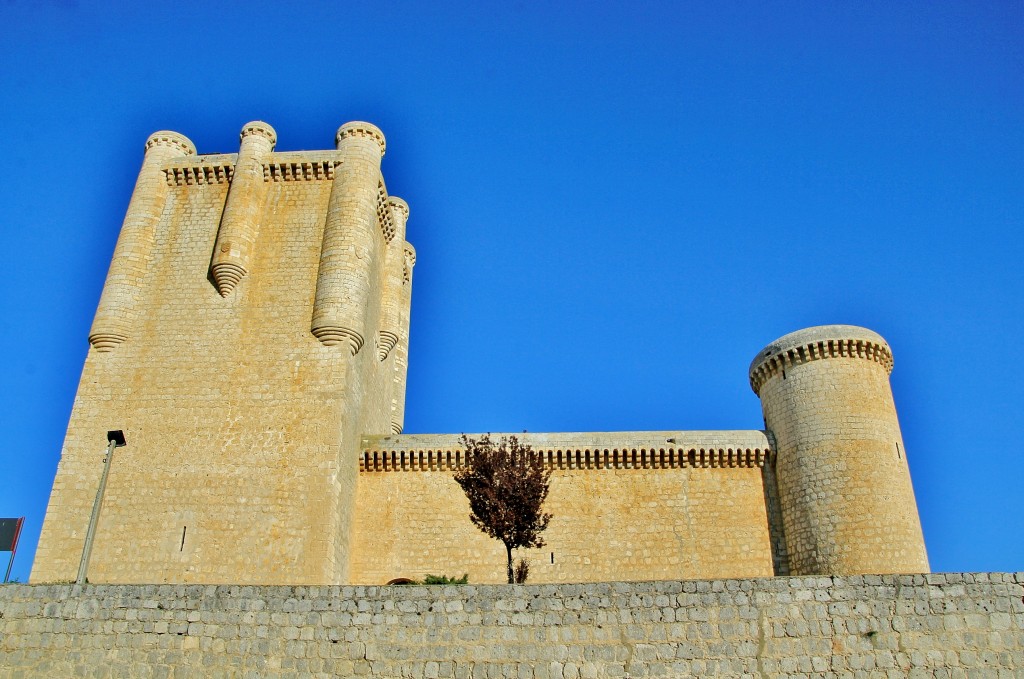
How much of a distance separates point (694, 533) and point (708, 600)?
29.1ft

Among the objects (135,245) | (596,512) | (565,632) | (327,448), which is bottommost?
(565,632)

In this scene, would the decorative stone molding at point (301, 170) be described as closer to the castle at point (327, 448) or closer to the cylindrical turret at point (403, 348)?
the castle at point (327, 448)

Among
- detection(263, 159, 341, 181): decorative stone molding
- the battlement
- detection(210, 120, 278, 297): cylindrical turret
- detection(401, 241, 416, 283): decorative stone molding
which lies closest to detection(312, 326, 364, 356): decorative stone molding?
detection(210, 120, 278, 297): cylindrical turret

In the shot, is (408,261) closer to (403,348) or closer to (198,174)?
(403,348)

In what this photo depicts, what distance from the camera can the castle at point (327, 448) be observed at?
15.2m

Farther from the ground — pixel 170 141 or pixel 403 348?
pixel 170 141

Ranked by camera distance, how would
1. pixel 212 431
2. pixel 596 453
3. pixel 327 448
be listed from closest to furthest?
pixel 327 448, pixel 212 431, pixel 596 453

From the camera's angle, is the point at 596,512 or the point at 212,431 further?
the point at 596,512

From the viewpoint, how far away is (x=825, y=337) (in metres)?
17.8

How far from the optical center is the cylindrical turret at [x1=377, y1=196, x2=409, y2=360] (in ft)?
68.0

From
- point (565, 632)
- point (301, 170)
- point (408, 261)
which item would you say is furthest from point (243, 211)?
point (565, 632)

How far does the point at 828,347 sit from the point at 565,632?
1177 cm

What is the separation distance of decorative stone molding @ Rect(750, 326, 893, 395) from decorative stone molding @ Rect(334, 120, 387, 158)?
37.2ft

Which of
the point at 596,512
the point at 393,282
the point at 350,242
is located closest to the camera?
the point at 596,512
